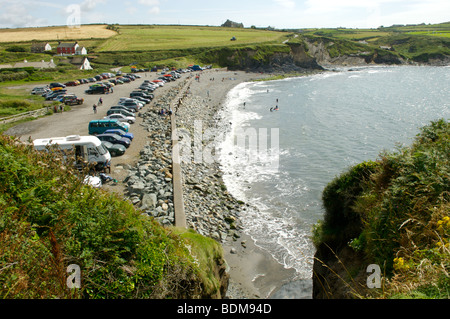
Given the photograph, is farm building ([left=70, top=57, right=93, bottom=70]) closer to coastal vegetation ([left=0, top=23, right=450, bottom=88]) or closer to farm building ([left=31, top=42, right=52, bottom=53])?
coastal vegetation ([left=0, top=23, right=450, bottom=88])

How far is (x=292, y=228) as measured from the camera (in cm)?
1911

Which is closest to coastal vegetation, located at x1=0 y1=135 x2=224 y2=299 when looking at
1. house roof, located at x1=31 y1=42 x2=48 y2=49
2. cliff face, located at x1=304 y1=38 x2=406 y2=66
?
house roof, located at x1=31 y1=42 x2=48 y2=49

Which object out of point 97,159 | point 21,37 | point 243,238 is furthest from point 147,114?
point 21,37

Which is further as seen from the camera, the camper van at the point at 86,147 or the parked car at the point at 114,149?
the parked car at the point at 114,149

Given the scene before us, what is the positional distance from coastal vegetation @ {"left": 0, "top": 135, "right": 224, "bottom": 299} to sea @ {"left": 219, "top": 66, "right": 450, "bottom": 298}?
5.28 m

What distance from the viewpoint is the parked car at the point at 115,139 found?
83.2 ft

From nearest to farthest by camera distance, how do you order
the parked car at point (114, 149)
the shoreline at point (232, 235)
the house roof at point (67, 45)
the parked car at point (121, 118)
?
1. the shoreline at point (232, 235)
2. the parked car at point (114, 149)
3. the parked car at point (121, 118)
4. the house roof at point (67, 45)

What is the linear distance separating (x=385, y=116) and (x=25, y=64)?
8642 centimetres

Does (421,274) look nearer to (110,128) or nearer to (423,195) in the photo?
(423,195)

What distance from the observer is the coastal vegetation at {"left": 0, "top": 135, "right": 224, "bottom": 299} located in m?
5.73

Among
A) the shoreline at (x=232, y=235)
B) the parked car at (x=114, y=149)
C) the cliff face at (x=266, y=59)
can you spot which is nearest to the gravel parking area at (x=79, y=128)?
the parked car at (x=114, y=149)

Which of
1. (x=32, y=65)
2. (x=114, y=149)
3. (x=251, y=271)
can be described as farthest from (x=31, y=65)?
(x=251, y=271)

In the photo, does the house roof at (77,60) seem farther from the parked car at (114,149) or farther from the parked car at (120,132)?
the parked car at (114,149)

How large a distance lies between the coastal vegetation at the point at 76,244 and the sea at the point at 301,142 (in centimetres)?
528
